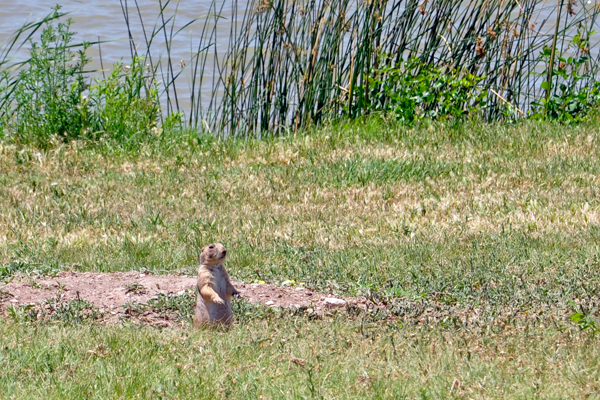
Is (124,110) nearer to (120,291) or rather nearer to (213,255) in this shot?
(120,291)

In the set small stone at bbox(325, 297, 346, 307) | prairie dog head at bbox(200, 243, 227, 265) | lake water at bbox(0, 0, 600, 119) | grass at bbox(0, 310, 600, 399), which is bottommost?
lake water at bbox(0, 0, 600, 119)

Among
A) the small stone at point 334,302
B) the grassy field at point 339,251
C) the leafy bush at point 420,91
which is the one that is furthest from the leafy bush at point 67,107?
the small stone at point 334,302

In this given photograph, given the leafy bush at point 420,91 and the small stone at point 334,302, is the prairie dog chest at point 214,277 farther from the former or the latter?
the leafy bush at point 420,91

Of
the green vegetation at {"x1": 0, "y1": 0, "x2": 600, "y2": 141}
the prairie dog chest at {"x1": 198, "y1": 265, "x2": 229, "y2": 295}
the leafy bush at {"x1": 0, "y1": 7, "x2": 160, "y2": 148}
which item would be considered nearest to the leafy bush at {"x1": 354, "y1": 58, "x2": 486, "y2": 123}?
the green vegetation at {"x1": 0, "y1": 0, "x2": 600, "y2": 141}

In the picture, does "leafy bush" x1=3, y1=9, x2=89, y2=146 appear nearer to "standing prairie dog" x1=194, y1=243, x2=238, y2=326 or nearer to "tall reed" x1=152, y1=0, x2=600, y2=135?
"tall reed" x1=152, y1=0, x2=600, y2=135

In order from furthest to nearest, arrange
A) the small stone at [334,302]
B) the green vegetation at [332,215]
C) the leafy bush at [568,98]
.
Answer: the leafy bush at [568,98] < the small stone at [334,302] < the green vegetation at [332,215]

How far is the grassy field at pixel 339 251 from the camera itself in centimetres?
372

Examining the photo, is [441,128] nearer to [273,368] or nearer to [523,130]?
[523,130]

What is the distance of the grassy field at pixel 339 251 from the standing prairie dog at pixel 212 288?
0.11 metres

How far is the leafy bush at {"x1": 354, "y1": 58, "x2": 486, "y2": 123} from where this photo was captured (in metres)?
9.09

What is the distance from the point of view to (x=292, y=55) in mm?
9445

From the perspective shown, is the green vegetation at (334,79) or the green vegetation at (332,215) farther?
the green vegetation at (334,79)

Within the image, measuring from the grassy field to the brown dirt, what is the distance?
0.56 ft

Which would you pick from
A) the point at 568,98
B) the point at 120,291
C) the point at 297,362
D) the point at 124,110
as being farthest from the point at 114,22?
the point at 297,362
